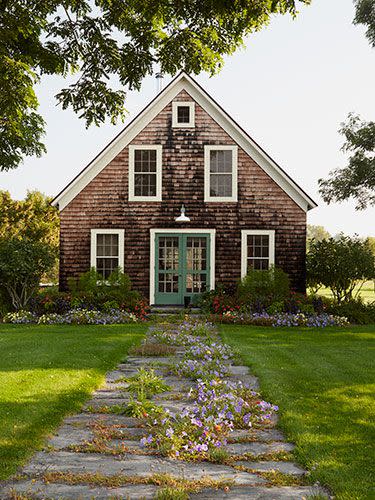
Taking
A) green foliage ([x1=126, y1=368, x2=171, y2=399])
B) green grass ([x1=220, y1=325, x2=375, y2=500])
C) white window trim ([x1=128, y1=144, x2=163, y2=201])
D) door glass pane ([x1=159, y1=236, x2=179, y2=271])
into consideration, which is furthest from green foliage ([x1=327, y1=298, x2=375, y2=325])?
green foliage ([x1=126, y1=368, x2=171, y2=399])

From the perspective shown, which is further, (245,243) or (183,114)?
(183,114)

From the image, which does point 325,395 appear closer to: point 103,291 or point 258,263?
point 103,291

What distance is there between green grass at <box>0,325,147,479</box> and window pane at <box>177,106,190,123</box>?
8.02m

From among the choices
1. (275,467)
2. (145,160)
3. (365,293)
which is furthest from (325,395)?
(365,293)

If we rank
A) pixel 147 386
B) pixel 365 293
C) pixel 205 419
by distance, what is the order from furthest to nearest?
pixel 365 293 < pixel 147 386 < pixel 205 419

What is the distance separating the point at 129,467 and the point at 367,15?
67.2 feet

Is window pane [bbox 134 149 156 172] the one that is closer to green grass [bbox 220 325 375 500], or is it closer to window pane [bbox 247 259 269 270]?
window pane [bbox 247 259 269 270]

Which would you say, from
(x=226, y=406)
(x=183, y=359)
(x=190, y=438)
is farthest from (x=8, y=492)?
(x=183, y=359)

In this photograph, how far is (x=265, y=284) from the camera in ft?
60.3

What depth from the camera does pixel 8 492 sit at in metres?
3.98

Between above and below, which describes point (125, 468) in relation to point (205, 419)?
below

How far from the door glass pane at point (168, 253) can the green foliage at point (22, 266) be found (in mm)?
3632

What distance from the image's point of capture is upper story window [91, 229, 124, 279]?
1944 cm

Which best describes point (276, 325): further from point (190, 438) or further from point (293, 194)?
point (190, 438)
